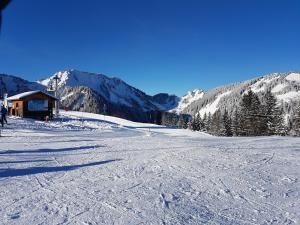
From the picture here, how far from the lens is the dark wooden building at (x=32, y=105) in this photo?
50719 millimetres

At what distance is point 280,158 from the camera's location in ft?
55.1

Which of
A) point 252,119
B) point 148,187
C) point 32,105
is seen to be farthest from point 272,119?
point 148,187

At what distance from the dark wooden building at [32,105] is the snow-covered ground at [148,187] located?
35363 millimetres

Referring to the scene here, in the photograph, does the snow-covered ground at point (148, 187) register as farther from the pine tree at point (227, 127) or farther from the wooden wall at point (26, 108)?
the pine tree at point (227, 127)

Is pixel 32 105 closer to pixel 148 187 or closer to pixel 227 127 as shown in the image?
pixel 227 127

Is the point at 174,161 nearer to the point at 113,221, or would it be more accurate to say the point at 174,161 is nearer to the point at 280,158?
the point at 280,158

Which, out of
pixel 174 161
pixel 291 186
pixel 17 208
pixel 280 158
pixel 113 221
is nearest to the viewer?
pixel 113 221

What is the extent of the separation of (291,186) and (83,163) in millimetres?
7643

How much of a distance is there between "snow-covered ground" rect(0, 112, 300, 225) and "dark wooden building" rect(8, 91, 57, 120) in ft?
116

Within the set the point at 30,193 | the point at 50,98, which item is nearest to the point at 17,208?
the point at 30,193

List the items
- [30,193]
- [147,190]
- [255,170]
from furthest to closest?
[255,170]
[147,190]
[30,193]

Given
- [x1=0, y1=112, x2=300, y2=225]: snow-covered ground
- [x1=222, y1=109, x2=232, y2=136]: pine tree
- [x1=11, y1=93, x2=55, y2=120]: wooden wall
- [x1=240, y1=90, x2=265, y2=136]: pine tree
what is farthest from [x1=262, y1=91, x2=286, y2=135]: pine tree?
[x1=0, y1=112, x2=300, y2=225]: snow-covered ground

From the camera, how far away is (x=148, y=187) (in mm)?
10719

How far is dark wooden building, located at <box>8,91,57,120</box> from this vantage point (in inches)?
1997
